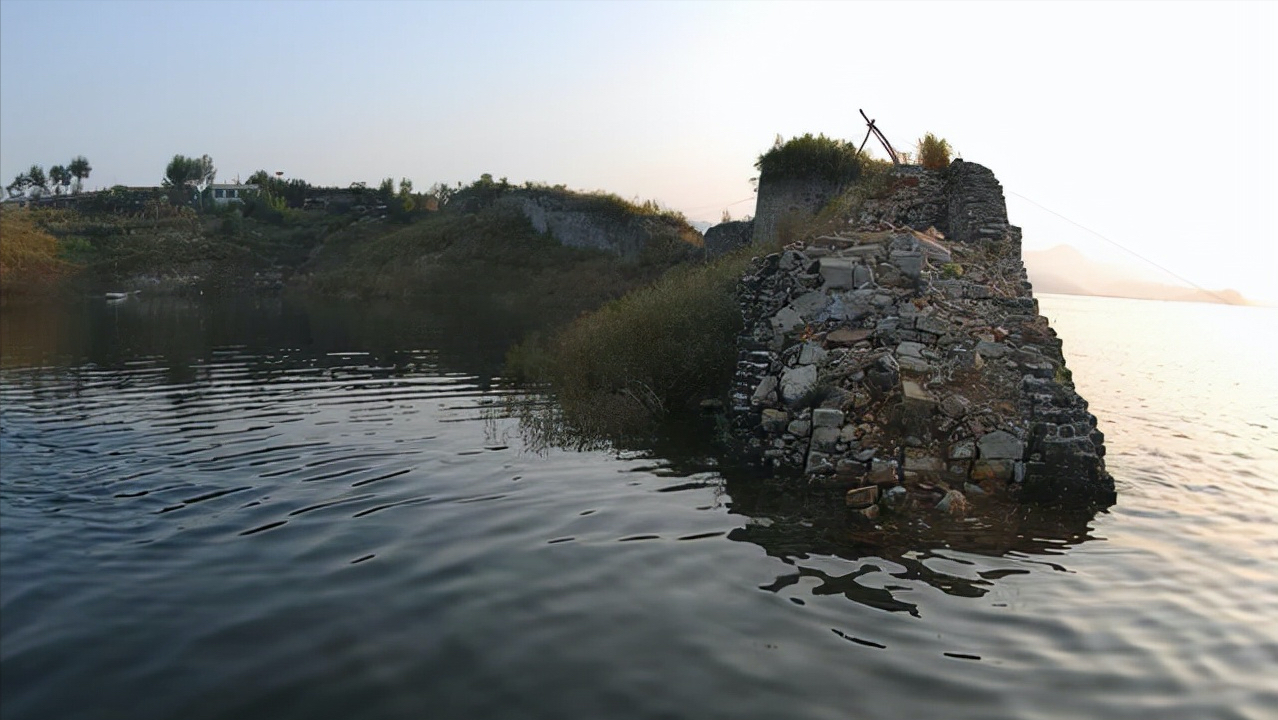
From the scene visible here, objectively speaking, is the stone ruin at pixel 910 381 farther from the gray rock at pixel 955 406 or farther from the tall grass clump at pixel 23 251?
the tall grass clump at pixel 23 251

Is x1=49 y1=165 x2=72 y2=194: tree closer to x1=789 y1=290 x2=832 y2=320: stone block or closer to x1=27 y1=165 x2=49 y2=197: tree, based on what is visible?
x1=27 y1=165 x2=49 y2=197: tree

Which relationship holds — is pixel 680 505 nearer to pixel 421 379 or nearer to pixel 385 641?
pixel 385 641

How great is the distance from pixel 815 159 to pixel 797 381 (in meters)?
20.1

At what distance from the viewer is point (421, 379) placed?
81.7 ft

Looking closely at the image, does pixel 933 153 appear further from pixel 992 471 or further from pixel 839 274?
pixel 992 471

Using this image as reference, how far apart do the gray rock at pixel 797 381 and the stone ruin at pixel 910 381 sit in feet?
0.07

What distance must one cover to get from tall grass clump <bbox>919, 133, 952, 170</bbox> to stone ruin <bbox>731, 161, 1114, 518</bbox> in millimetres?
4827

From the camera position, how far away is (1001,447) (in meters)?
12.1

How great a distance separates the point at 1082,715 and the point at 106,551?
396 inches

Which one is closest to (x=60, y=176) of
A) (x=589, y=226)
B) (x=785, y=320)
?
(x=589, y=226)

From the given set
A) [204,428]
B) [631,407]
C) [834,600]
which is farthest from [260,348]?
[834,600]

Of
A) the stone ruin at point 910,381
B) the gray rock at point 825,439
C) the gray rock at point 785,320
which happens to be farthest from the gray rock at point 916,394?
the gray rock at point 785,320

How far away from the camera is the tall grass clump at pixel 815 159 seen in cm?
3125

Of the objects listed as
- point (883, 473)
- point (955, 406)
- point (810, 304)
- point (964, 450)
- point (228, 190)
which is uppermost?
point (228, 190)
